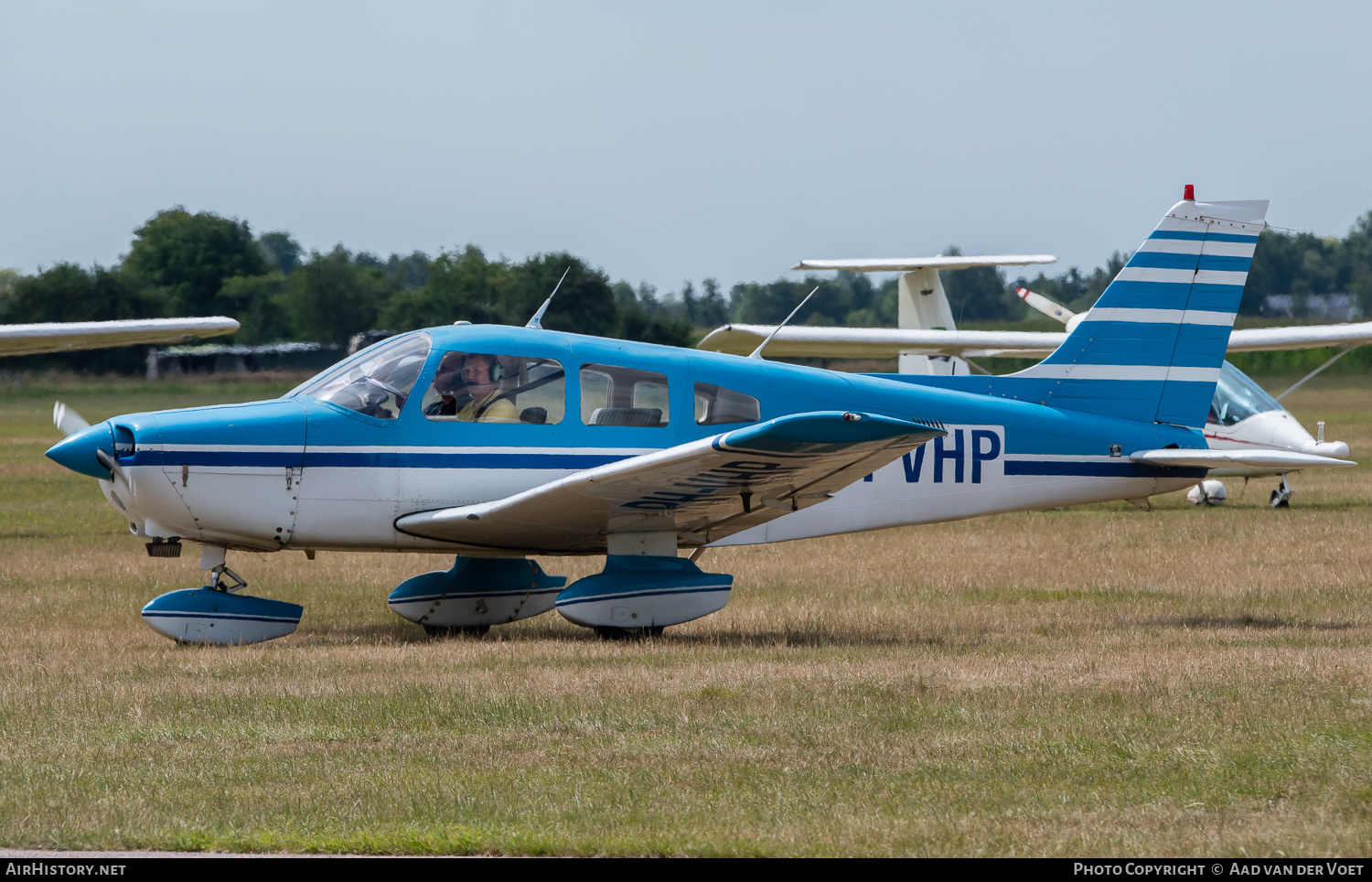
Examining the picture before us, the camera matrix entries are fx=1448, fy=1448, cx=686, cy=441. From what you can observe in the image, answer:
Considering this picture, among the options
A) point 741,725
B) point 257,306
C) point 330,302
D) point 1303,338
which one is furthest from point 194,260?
point 741,725

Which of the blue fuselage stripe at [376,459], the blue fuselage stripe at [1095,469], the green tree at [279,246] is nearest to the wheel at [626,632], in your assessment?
the blue fuselage stripe at [376,459]

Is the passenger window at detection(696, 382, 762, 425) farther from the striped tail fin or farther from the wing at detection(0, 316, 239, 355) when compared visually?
the wing at detection(0, 316, 239, 355)

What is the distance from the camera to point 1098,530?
15867 mm

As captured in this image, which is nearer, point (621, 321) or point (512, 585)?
point (512, 585)

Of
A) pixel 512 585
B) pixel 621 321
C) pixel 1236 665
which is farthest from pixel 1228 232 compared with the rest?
pixel 621 321

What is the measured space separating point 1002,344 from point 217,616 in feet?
44.1

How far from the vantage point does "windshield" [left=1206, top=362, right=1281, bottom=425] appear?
701 inches

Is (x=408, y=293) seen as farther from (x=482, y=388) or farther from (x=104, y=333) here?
(x=482, y=388)

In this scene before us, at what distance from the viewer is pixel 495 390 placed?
8.99m

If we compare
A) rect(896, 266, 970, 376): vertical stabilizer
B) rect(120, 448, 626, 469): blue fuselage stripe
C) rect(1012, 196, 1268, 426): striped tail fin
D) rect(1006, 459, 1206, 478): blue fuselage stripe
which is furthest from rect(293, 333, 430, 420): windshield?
rect(896, 266, 970, 376): vertical stabilizer

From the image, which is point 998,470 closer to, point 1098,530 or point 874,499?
point 874,499

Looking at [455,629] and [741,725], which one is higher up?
[741,725]

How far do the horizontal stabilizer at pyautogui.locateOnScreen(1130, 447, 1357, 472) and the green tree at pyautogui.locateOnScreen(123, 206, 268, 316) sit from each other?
1679 inches
